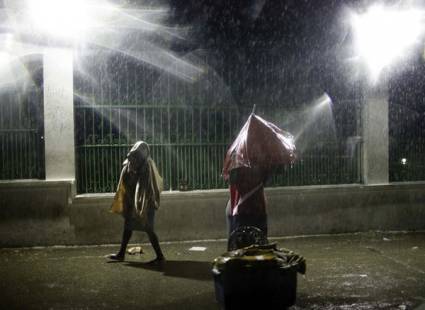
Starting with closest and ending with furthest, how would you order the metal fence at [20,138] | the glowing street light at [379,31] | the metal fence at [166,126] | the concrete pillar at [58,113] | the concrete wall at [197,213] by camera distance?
the concrete wall at [197,213] < the concrete pillar at [58,113] < the metal fence at [20,138] < the metal fence at [166,126] < the glowing street light at [379,31]

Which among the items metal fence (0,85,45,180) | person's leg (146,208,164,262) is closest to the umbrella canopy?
person's leg (146,208,164,262)

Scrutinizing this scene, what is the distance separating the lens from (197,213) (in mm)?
9211

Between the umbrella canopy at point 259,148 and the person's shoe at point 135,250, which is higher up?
the umbrella canopy at point 259,148

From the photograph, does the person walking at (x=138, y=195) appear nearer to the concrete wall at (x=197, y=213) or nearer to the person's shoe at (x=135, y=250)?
the person's shoe at (x=135, y=250)

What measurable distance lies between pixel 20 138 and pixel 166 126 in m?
2.63

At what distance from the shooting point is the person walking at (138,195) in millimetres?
7391

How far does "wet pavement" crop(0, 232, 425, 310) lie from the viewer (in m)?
5.73

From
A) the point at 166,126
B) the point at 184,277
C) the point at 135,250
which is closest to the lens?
the point at 184,277

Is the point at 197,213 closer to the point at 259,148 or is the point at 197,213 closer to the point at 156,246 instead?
the point at 156,246

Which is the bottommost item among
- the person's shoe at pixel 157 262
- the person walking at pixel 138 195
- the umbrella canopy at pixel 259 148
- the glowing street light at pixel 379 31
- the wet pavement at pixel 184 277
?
the wet pavement at pixel 184 277

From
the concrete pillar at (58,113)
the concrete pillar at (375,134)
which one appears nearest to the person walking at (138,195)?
the concrete pillar at (58,113)

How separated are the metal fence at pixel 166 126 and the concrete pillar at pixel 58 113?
0.31m

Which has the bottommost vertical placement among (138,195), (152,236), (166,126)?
(152,236)

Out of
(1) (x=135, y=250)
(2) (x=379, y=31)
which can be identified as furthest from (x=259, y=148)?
(2) (x=379, y=31)
